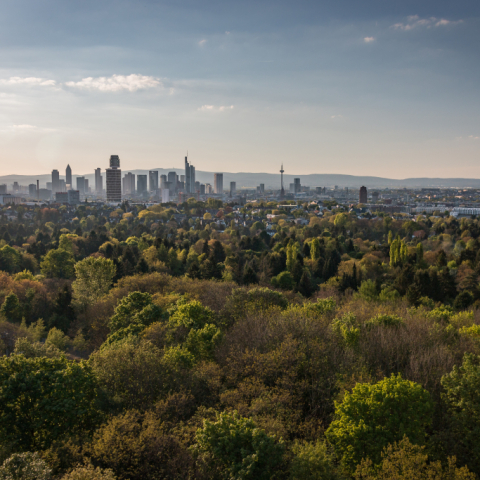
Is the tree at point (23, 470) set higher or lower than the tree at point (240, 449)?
higher

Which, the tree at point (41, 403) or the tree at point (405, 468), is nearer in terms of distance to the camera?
the tree at point (405, 468)

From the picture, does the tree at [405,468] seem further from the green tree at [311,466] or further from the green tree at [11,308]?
the green tree at [11,308]

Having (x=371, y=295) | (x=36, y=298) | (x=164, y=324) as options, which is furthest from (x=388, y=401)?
(x=36, y=298)

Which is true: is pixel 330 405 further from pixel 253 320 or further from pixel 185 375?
pixel 253 320

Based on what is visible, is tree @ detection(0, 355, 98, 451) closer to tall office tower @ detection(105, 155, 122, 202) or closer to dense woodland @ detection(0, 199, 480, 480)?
dense woodland @ detection(0, 199, 480, 480)

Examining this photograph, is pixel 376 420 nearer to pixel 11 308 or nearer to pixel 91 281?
pixel 91 281

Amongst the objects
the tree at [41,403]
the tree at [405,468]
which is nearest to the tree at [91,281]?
the tree at [41,403]
